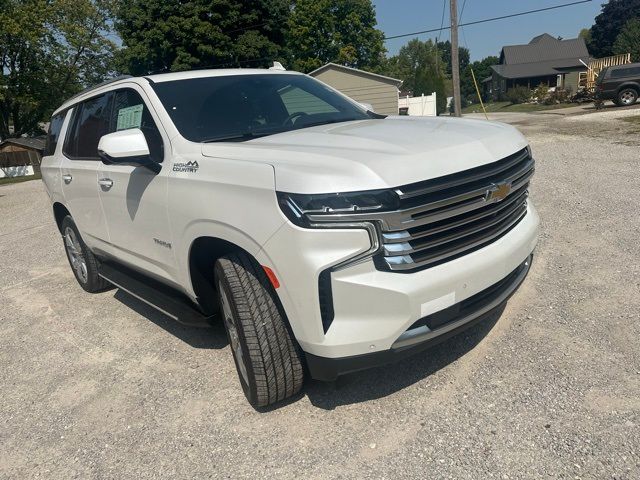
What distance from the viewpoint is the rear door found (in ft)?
14.0

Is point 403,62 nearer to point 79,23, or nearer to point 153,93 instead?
point 79,23

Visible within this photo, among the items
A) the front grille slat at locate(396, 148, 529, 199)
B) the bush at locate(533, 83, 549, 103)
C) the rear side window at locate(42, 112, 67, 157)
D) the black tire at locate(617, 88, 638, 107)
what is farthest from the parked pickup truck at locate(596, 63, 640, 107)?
the front grille slat at locate(396, 148, 529, 199)

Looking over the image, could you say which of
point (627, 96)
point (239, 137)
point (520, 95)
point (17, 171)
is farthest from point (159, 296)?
point (520, 95)

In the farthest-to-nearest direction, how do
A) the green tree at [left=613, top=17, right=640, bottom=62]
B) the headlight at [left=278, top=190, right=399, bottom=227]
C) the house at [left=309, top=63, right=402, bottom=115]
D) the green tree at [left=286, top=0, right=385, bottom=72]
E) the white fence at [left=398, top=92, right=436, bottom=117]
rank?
the green tree at [left=613, top=17, right=640, bottom=62]
the green tree at [left=286, top=0, right=385, bottom=72]
the white fence at [left=398, top=92, right=436, bottom=117]
the house at [left=309, top=63, right=402, bottom=115]
the headlight at [left=278, top=190, right=399, bottom=227]

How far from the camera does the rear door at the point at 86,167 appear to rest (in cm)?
426

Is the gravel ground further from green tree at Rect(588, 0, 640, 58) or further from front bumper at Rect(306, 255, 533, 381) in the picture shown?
green tree at Rect(588, 0, 640, 58)

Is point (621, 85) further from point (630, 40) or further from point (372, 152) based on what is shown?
point (630, 40)

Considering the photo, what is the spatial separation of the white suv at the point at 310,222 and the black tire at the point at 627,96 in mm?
25408

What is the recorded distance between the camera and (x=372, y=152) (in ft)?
8.23

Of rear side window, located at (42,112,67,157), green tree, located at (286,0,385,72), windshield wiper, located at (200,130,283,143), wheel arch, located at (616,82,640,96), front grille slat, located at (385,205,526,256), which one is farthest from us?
green tree, located at (286,0,385,72)

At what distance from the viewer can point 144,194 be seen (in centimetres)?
345

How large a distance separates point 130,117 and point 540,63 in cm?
6787

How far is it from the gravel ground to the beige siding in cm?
3144

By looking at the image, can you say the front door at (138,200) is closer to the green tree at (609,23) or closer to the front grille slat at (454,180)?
the front grille slat at (454,180)
